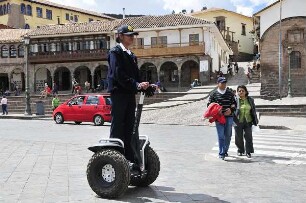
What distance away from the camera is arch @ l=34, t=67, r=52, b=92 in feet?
175

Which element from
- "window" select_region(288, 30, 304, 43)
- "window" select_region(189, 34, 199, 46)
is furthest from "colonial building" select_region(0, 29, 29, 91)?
"window" select_region(288, 30, 304, 43)

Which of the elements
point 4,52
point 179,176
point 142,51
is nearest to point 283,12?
point 142,51

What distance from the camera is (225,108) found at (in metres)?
9.69

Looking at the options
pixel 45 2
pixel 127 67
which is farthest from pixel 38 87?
pixel 127 67

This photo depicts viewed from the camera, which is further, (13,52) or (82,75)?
(82,75)

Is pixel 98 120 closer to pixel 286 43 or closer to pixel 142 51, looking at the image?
pixel 286 43

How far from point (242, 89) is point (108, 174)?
17.3ft

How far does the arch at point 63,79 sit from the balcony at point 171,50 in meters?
11.2

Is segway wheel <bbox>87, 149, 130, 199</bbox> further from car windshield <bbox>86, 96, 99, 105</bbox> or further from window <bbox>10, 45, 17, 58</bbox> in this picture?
window <bbox>10, 45, 17, 58</bbox>

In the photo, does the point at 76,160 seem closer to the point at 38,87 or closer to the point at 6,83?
the point at 38,87

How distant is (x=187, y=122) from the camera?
885 inches

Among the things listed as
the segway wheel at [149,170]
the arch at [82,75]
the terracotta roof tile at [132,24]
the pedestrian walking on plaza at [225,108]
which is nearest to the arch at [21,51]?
the terracotta roof tile at [132,24]

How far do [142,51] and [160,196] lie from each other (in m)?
41.5

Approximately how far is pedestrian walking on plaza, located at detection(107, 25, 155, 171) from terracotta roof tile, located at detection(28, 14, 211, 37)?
39.3 meters
